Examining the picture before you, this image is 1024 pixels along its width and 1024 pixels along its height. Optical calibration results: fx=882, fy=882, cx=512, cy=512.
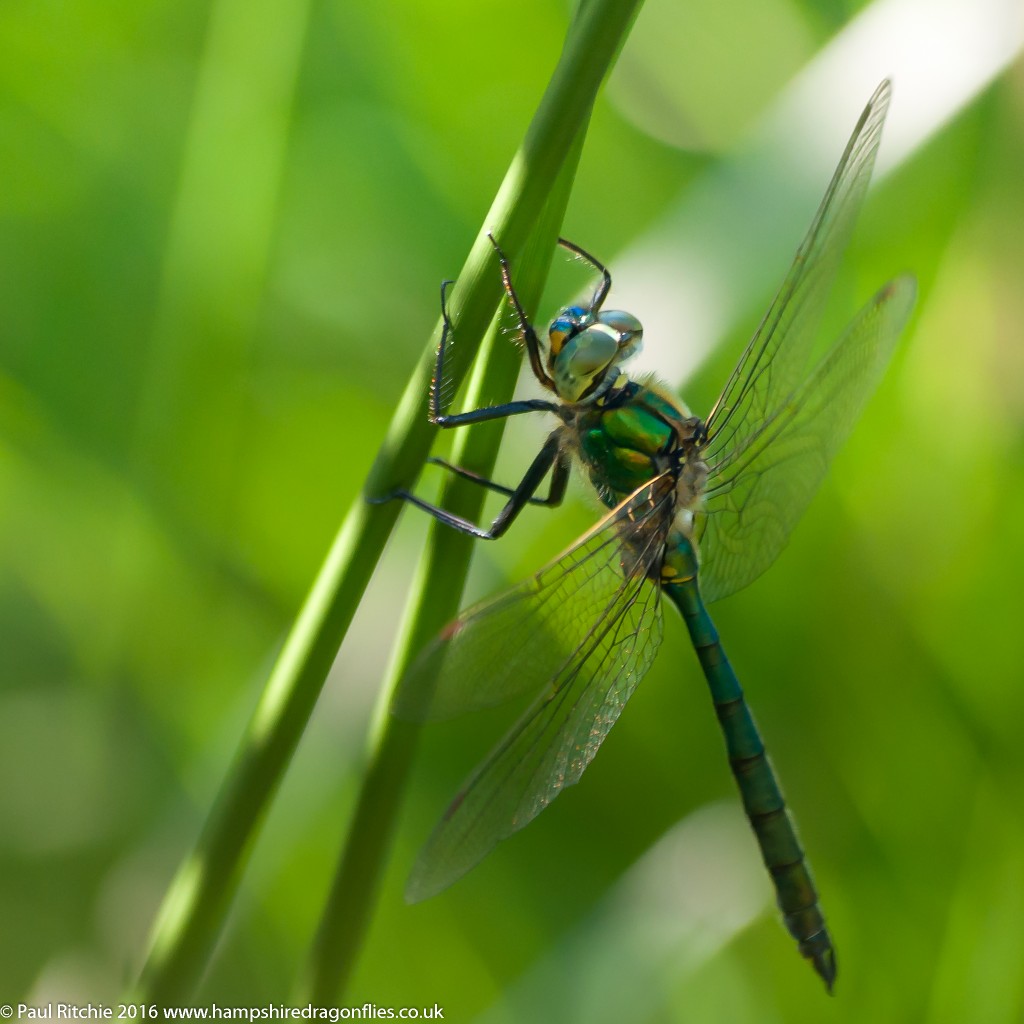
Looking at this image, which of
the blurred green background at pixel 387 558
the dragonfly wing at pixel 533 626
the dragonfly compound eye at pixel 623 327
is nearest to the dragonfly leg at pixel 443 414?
the dragonfly wing at pixel 533 626

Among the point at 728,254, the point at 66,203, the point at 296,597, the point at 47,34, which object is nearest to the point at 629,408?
the point at 728,254

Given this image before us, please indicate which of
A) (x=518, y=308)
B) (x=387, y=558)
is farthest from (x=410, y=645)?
(x=387, y=558)

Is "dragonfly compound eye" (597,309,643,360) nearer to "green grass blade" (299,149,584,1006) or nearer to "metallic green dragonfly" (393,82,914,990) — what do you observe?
"metallic green dragonfly" (393,82,914,990)

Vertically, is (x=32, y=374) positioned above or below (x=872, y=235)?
below

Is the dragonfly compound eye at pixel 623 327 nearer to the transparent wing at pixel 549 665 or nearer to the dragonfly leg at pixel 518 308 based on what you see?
the dragonfly leg at pixel 518 308

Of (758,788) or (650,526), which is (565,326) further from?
(758,788)

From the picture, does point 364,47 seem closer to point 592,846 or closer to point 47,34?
point 47,34
